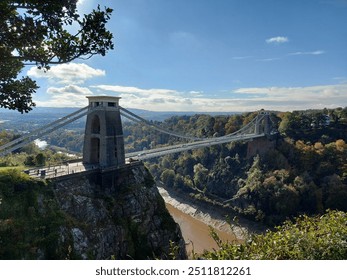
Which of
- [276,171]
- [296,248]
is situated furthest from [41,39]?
[276,171]

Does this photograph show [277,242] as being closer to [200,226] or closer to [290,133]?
[200,226]

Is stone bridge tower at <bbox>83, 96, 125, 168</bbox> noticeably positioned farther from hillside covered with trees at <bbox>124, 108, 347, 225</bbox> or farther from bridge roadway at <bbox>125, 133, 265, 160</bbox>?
hillside covered with trees at <bbox>124, 108, 347, 225</bbox>

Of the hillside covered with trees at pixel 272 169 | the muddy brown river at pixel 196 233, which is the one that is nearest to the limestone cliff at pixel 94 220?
the muddy brown river at pixel 196 233

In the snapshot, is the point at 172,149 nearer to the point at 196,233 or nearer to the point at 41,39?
the point at 196,233

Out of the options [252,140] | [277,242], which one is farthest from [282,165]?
[277,242]

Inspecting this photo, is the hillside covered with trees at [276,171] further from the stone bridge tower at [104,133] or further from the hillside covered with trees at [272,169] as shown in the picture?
the stone bridge tower at [104,133]
